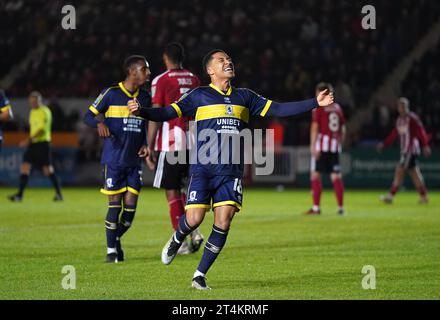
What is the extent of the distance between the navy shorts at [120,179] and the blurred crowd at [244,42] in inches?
708

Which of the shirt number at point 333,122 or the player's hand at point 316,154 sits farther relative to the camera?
the shirt number at point 333,122

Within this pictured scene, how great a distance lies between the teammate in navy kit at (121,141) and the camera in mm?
10711

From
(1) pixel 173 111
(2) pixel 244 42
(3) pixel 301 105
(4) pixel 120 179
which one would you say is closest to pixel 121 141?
(4) pixel 120 179

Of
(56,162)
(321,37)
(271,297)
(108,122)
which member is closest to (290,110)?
(271,297)

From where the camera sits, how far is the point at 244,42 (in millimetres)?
33125

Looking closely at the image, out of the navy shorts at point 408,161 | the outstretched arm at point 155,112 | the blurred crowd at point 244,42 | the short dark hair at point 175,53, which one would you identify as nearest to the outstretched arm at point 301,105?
the outstretched arm at point 155,112

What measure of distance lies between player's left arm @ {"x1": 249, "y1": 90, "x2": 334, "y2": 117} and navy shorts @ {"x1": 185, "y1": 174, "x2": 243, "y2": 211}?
70 centimetres

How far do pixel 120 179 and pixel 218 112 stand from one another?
251cm

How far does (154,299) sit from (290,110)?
7.15 ft

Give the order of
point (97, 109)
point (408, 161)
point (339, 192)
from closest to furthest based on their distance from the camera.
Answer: point (97, 109)
point (339, 192)
point (408, 161)

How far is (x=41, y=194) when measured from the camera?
78.7 feet

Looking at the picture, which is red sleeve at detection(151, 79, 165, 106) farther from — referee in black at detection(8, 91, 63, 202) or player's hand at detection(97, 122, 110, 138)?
referee in black at detection(8, 91, 63, 202)

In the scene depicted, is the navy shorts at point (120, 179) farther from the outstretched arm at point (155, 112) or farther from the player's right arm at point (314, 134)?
the player's right arm at point (314, 134)

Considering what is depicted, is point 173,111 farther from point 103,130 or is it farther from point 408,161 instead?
point 408,161
